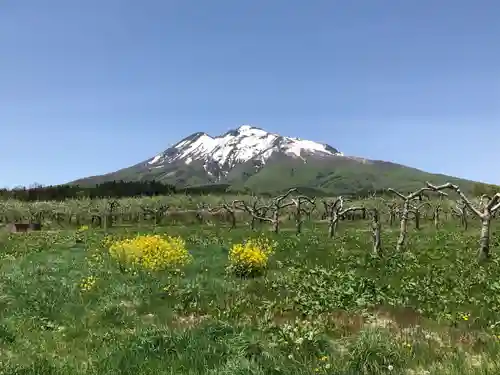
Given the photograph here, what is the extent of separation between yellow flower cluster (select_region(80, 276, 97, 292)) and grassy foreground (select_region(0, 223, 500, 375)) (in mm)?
49

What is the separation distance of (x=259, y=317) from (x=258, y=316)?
16 cm

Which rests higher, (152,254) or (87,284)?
(152,254)

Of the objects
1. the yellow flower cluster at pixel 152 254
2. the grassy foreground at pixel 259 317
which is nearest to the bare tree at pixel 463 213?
the grassy foreground at pixel 259 317

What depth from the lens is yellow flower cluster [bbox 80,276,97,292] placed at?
16.0 metres

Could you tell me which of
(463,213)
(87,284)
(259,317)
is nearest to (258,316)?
(259,317)

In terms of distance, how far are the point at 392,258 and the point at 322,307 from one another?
9.18 m

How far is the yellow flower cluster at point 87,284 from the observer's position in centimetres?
1602

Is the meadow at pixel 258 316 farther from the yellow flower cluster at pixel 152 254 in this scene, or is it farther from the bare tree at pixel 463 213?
the bare tree at pixel 463 213

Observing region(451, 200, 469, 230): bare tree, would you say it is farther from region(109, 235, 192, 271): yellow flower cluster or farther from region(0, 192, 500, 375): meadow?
region(109, 235, 192, 271): yellow flower cluster

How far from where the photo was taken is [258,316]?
1280 centimetres

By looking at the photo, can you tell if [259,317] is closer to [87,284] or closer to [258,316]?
[258,316]

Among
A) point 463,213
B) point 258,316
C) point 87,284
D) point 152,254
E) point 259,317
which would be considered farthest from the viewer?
point 463,213

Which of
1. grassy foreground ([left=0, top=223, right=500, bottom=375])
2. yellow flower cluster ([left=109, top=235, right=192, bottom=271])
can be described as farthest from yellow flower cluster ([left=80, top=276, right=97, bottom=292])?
yellow flower cluster ([left=109, top=235, right=192, bottom=271])

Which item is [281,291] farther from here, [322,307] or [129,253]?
[129,253]
